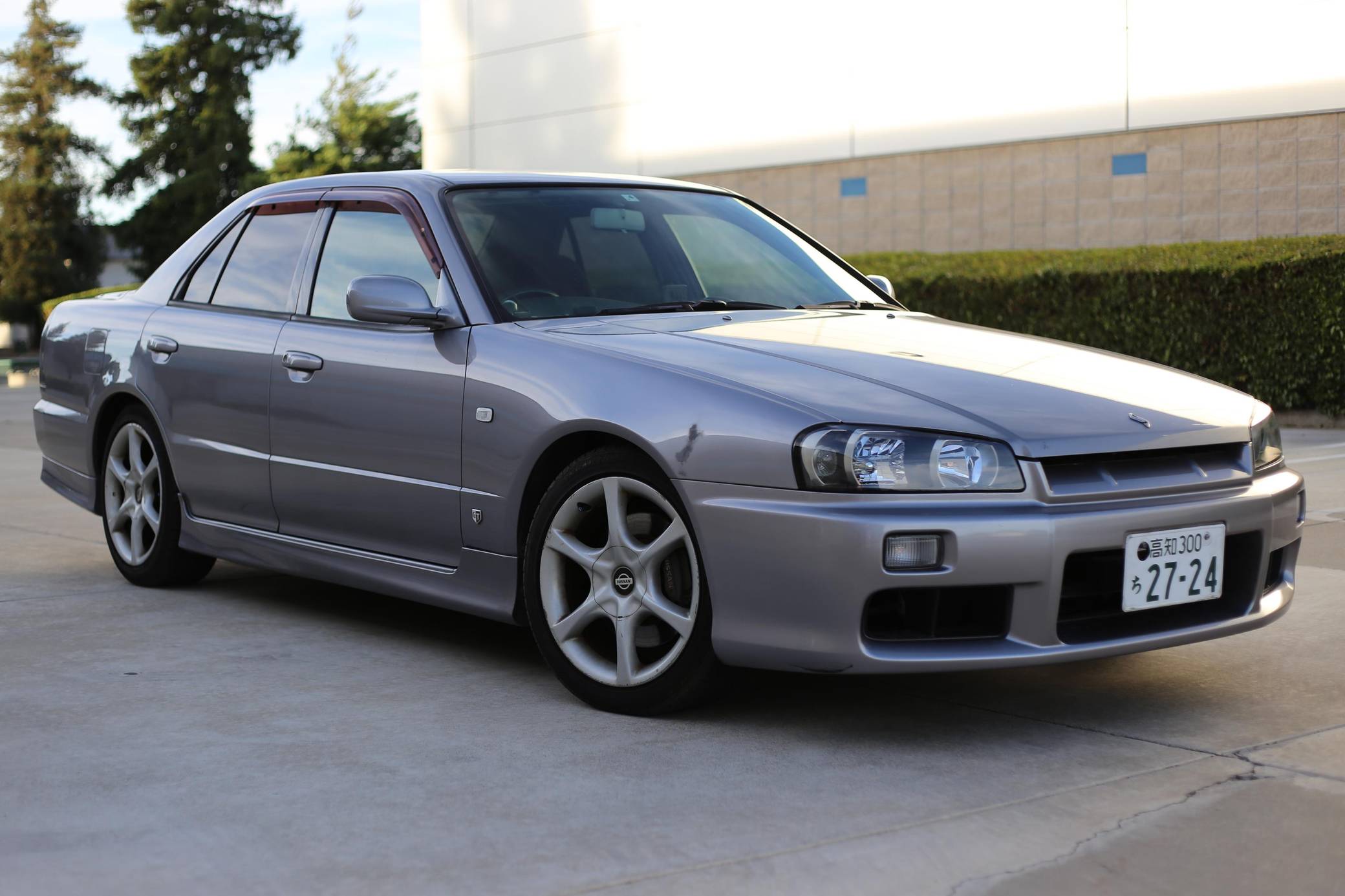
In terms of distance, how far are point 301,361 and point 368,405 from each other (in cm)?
42

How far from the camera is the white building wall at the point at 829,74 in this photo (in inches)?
607

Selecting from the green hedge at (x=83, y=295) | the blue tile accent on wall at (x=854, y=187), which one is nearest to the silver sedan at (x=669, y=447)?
the green hedge at (x=83, y=295)

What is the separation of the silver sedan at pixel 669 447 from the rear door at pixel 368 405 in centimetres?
1

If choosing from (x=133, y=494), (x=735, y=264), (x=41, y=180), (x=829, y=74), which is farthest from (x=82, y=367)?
(x=41, y=180)

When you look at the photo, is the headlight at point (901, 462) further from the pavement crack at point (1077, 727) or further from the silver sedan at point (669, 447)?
the pavement crack at point (1077, 727)

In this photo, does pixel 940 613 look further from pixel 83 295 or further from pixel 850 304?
pixel 83 295

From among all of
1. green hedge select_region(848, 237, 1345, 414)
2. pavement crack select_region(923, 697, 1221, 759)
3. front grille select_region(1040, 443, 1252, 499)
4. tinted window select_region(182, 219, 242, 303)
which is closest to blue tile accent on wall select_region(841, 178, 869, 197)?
green hedge select_region(848, 237, 1345, 414)

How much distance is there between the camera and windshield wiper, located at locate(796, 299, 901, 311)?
5062mm

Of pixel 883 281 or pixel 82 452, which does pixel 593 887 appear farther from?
pixel 82 452

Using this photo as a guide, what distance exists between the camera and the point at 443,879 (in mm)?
2879

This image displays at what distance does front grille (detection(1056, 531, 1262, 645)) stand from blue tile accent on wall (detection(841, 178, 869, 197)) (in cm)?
1509

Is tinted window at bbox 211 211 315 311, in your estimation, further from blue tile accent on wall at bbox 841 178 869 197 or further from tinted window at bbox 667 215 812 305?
blue tile accent on wall at bbox 841 178 869 197

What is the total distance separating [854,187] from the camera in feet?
61.8

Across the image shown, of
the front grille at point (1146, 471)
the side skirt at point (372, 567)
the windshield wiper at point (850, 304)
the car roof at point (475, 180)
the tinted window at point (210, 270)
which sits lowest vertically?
the side skirt at point (372, 567)
